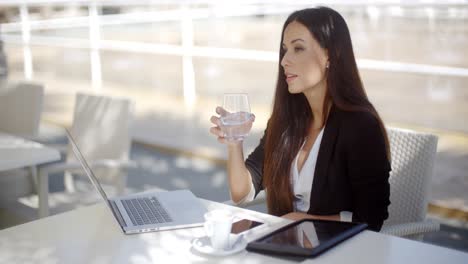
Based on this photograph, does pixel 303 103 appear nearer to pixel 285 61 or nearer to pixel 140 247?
pixel 285 61

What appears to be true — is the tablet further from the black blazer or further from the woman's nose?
the woman's nose

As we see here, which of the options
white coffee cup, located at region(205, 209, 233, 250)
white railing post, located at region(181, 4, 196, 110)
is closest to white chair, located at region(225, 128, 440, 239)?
white coffee cup, located at region(205, 209, 233, 250)

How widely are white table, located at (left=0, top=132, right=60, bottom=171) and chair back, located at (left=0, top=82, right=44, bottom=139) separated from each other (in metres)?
0.71

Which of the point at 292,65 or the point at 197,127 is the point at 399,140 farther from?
the point at 197,127

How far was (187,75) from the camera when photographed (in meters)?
5.23

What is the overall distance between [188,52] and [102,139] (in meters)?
1.90

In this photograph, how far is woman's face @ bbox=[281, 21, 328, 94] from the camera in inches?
81.2

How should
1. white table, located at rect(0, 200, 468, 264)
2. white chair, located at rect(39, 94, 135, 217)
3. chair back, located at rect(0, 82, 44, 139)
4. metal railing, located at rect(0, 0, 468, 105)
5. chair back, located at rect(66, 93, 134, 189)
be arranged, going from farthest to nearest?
metal railing, located at rect(0, 0, 468, 105), chair back, located at rect(0, 82, 44, 139), chair back, located at rect(66, 93, 134, 189), white chair, located at rect(39, 94, 135, 217), white table, located at rect(0, 200, 468, 264)

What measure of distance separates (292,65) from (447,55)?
733cm

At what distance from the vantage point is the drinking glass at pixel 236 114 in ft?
5.74

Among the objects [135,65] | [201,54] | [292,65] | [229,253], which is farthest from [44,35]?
[229,253]

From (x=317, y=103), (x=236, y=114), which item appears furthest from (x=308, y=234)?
(x=317, y=103)

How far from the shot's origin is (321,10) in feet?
6.81

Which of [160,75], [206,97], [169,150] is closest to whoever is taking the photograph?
[169,150]
